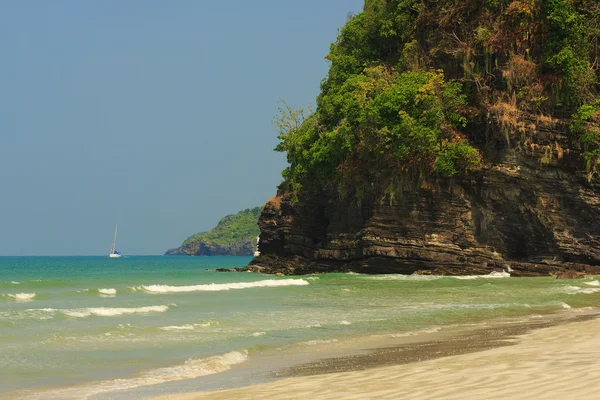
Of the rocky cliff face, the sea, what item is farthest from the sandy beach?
the rocky cliff face

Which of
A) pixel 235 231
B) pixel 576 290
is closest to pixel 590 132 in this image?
pixel 576 290

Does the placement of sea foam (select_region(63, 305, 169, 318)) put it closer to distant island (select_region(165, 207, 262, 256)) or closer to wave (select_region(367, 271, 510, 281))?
wave (select_region(367, 271, 510, 281))

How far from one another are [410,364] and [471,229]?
25651mm

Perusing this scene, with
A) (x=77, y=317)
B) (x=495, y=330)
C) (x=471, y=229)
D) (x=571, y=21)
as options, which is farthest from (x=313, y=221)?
(x=495, y=330)

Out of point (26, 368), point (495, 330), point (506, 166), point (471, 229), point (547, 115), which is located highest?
point (547, 115)

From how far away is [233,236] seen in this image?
576 feet

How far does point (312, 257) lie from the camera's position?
1714 inches

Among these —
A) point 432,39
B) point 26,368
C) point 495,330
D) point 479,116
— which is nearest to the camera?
point 26,368

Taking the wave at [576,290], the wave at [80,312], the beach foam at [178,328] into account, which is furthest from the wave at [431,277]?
the beach foam at [178,328]

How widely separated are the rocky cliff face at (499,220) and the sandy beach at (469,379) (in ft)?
75.9

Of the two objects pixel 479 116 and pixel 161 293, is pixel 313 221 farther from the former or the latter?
pixel 161 293

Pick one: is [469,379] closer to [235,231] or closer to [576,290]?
[576,290]

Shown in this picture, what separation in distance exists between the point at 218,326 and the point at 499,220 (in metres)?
21.9

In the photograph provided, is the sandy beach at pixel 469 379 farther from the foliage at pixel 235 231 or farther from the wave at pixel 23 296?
the foliage at pixel 235 231
